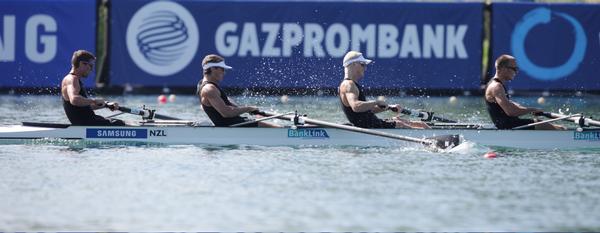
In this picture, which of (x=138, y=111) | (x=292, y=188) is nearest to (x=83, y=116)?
(x=138, y=111)

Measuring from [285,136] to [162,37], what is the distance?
39.5 feet

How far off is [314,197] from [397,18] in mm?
17024

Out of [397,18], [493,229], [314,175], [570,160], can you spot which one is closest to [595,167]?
[570,160]

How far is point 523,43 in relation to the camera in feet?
101

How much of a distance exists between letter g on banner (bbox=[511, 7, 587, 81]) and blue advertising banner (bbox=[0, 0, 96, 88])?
32.3ft

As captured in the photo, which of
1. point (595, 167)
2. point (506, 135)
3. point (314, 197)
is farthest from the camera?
point (506, 135)

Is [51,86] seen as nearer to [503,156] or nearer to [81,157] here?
[81,157]

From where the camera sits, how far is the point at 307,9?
30.5 metres

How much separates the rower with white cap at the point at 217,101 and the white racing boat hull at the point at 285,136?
0.94ft

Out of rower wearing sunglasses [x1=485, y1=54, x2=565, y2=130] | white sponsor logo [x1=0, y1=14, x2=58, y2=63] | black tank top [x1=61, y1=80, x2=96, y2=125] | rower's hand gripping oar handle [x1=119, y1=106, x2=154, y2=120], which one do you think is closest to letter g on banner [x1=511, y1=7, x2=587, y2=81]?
white sponsor logo [x1=0, y1=14, x2=58, y2=63]

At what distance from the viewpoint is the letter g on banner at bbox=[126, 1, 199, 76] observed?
30375 millimetres

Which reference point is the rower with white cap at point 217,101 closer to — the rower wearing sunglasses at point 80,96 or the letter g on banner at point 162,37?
the rower wearing sunglasses at point 80,96

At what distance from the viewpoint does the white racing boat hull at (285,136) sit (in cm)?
1877

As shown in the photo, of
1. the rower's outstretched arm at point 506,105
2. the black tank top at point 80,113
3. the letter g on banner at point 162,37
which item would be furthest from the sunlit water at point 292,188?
the letter g on banner at point 162,37
